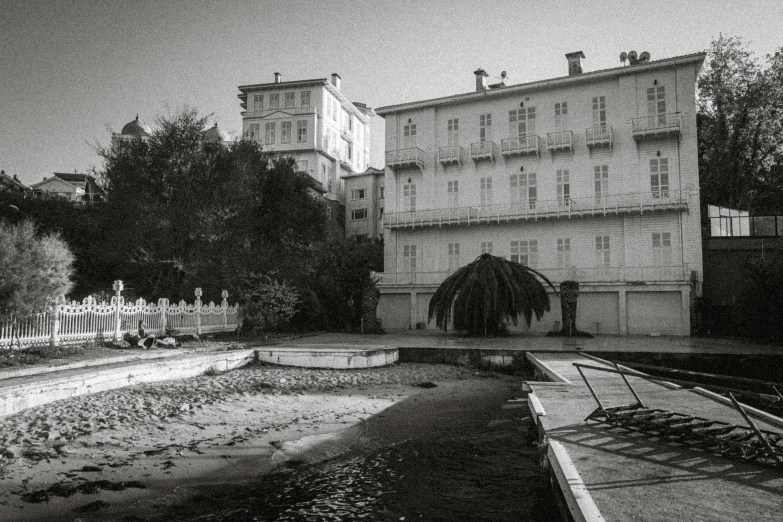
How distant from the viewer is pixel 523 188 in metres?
33.2

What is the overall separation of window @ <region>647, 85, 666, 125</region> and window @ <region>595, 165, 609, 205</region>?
3.62 meters

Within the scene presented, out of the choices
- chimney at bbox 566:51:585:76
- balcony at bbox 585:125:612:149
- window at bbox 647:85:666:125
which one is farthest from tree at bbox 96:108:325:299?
window at bbox 647:85:666:125

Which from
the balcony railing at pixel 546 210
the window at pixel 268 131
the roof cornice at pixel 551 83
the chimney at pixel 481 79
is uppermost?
the window at pixel 268 131

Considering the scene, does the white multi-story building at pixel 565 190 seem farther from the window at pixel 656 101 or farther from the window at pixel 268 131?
the window at pixel 268 131

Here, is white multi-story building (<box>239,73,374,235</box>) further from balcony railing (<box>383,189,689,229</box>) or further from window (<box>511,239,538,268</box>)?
window (<box>511,239,538,268</box>)

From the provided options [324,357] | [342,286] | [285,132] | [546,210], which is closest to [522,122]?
[546,210]

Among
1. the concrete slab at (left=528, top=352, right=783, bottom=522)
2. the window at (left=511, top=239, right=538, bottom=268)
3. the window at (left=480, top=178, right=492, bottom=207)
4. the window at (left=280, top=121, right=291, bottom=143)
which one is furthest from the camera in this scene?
the window at (left=280, top=121, right=291, bottom=143)

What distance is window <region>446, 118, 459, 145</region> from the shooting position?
35.7m

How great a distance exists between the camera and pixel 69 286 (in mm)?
14734

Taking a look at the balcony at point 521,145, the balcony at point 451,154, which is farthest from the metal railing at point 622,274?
the balcony at point 451,154

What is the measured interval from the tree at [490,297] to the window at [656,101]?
1172 centimetres

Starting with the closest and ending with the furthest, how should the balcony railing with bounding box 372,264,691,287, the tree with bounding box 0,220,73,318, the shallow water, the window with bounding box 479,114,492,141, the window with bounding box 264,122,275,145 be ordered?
the shallow water → the tree with bounding box 0,220,73,318 → the balcony railing with bounding box 372,264,691,287 → the window with bounding box 479,114,492,141 → the window with bounding box 264,122,275,145

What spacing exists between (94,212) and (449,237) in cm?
2065

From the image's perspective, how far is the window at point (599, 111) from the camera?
104ft
